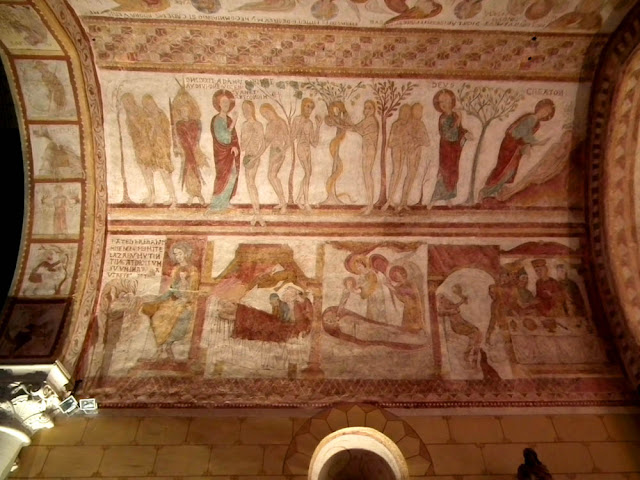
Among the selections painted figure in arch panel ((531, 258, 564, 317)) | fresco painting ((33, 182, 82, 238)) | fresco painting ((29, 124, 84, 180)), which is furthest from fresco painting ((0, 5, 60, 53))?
painted figure in arch panel ((531, 258, 564, 317))

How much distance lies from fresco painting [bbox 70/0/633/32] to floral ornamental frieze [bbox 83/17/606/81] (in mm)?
115

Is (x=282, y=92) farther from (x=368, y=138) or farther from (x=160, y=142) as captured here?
(x=160, y=142)

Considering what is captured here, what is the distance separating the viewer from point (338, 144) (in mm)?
6844

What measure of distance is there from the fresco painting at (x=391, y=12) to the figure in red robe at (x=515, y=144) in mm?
1042

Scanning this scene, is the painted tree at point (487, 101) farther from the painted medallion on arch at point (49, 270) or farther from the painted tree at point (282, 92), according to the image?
the painted medallion on arch at point (49, 270)

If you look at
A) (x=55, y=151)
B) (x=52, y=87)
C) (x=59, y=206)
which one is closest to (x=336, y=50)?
(x=52, y=87)

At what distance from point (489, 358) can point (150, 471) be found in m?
4.06

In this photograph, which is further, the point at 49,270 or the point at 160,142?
the point at 160,142

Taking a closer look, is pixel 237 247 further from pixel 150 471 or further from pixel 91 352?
pixel 150 471

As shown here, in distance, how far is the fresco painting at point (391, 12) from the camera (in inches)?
234

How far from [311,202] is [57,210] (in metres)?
3.23

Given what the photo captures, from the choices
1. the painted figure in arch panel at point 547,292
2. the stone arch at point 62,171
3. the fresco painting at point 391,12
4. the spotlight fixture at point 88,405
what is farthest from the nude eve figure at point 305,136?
the spotlight fixture at point 88,405

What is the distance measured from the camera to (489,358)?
21.0 ft

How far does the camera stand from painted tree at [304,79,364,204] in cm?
663
